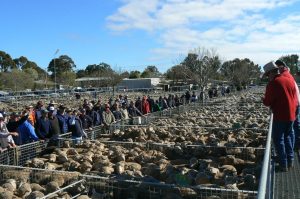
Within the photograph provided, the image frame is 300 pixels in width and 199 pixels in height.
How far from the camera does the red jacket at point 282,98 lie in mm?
7016

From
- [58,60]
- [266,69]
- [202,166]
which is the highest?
[58,60]

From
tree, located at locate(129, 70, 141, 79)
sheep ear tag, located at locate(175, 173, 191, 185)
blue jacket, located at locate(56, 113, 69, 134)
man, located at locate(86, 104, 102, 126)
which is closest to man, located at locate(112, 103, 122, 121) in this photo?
man, located at locate(86, 104, 102, 126)

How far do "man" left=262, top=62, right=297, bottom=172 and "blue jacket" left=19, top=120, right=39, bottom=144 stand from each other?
257 inches

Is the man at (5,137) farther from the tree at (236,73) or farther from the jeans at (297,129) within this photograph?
the tree at (236,73)

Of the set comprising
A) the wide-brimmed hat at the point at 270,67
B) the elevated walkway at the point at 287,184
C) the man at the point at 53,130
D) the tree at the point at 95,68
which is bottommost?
the elevated walkway at the point at 287,184

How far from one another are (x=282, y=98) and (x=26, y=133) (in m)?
7.00

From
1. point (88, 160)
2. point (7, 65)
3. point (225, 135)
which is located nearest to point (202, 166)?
point (88, 160)

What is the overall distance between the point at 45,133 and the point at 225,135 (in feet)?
19.2

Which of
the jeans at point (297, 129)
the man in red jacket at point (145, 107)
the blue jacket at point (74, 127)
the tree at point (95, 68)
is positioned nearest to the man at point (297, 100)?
the jeans at point (297, 129)

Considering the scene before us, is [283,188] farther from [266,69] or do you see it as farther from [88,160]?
[88,160]

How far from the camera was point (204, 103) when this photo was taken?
30.7 metres

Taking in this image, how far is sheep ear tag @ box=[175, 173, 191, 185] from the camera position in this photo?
779cm

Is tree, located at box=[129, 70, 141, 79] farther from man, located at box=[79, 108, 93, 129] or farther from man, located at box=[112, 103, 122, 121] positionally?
man, located at box=[79, 108, 93, 129]

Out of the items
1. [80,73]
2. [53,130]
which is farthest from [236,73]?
[53,130]
